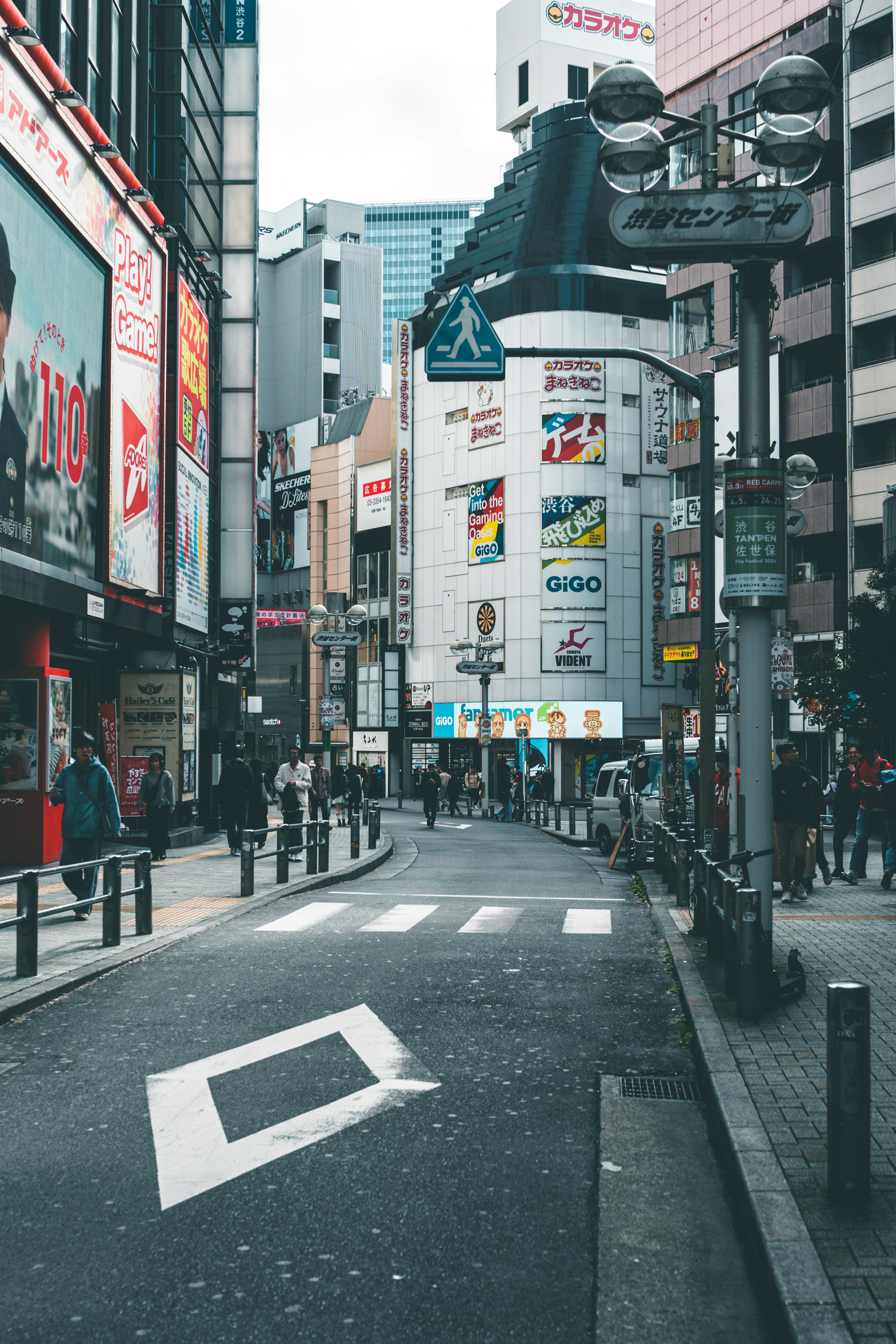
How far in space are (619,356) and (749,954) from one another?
6558 millimetres

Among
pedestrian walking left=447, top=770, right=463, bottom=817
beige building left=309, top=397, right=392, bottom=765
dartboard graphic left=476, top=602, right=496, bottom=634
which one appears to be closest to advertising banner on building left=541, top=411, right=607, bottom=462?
dartboard graphic left=476, top=602, right=496, bottom=634

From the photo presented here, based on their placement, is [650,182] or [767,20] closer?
[650,182]

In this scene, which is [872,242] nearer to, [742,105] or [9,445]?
[742,105]

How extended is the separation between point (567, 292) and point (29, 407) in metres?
46.2

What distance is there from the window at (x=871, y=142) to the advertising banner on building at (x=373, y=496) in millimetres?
34535

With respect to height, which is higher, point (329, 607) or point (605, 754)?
point (329, 607)

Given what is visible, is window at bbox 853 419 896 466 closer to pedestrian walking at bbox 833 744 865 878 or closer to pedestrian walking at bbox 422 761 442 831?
pedestrian walking at bbox 422 761 442 831

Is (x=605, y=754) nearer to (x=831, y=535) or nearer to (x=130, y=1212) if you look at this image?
(x=831, y=535)

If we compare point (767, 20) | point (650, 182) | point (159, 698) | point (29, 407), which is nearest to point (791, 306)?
point (767, 20)

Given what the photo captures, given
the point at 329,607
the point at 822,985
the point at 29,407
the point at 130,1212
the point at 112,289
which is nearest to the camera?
the point at 130,1212

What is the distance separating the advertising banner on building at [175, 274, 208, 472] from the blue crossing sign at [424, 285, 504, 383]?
54.1ft

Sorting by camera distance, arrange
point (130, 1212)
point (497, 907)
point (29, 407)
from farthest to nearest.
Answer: point (29, 407) < point (497, 907) < point (130, 1212)

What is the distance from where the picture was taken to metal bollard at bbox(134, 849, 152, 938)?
39.7ft

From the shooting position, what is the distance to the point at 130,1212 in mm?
5035
